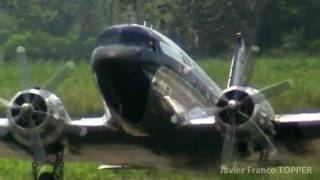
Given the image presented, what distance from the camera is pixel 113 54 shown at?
46.2 feet

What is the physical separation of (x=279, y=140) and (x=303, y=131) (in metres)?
0.52

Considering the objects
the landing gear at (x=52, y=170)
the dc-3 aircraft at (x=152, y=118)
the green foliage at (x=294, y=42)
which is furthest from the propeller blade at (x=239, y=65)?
the green foliage at (x=294, y=42)

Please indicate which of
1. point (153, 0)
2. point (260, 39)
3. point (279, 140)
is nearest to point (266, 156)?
point (279, 140)

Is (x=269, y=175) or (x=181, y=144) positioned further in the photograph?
(x=269, y=175)

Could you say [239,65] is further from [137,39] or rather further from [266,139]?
[137,39]

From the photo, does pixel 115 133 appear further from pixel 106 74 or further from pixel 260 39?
pixel 260 39

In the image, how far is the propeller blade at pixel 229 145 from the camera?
15.2m

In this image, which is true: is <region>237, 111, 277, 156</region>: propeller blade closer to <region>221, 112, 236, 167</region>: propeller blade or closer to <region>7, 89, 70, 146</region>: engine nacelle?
<region>221, 112, 236, 167</region>: propeller blade

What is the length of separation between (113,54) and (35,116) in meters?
2.62

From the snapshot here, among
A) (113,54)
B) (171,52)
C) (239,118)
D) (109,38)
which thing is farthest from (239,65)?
(113,54)

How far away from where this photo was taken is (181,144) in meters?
15.9

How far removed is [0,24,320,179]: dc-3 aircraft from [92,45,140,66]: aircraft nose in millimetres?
17

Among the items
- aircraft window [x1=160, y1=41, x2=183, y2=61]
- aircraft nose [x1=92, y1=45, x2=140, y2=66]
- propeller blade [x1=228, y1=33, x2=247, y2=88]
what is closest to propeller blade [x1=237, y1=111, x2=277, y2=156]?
propeller blade [x1=228, y1=33, x2=247, y2=88]

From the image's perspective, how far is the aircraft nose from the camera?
14055mm
